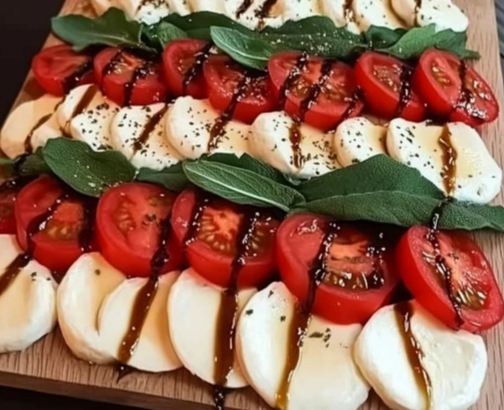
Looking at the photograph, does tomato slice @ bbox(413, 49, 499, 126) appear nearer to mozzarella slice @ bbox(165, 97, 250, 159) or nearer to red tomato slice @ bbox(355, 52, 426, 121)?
red tomato slice @ bbox(355, 52, 426, 121)

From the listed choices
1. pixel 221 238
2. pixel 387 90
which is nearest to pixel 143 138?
pixel 221 238

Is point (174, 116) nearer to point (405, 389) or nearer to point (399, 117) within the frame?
point (399, 117)

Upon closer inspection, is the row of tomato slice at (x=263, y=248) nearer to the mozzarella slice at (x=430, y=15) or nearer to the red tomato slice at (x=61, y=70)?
the red tomato slice at (x=61, y=70)

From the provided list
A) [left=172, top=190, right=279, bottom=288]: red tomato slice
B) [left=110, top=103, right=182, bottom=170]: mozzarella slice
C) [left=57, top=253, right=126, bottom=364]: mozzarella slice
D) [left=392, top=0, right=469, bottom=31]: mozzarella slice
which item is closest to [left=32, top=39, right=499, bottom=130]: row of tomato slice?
[left=110, top=103, right=182, bottom=170]: mozzarella slice

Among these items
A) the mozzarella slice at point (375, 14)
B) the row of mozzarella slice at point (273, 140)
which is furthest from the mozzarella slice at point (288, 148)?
the mozzarella slice at point (375, 14)

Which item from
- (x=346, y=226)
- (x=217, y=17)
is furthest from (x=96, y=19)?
(x=346, y=226)
